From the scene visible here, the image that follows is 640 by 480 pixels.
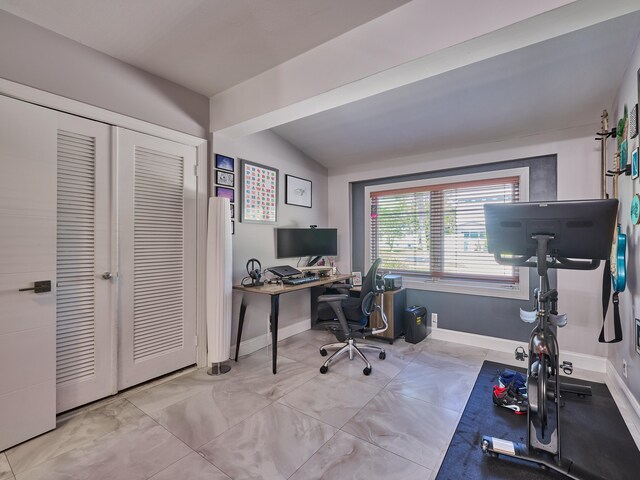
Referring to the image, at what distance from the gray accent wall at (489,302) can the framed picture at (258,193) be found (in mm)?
1613

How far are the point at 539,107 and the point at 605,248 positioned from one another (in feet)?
5.82

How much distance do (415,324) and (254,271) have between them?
1924mm

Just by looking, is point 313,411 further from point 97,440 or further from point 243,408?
point 97,440

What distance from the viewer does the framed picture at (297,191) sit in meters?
3.71

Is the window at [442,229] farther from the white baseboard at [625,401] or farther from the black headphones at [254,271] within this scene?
the black headphones at [254,271]

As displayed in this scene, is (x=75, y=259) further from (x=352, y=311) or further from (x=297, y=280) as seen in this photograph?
(x=352, y=311)

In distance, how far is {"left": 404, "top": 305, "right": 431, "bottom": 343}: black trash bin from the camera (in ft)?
11.2

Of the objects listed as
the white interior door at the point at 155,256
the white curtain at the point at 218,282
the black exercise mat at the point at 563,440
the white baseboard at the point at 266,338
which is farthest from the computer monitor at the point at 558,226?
the white baseboard at the point at 266,338

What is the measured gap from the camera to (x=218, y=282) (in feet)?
8.75

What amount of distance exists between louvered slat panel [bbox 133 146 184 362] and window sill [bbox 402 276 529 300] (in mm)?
2699

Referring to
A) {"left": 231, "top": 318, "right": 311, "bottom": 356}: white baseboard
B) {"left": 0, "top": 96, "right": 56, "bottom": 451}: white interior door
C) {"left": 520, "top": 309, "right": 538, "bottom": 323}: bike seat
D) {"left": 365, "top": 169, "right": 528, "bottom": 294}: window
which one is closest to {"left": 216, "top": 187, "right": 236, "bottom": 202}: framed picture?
{"left": 0, "top": 96, "right": 56, "bottom": 451}: white interior door

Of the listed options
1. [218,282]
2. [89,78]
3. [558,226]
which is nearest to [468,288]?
[558,226]

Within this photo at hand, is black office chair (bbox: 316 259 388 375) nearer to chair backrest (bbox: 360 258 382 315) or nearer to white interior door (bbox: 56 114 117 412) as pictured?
chair backrest (bbox: 360 258 382 315)

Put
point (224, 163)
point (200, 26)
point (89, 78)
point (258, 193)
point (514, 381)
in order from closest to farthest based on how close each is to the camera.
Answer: point (200, 26) < point (89, 78) < point (514, 381) < point (224, 163) < point (258, 193)
